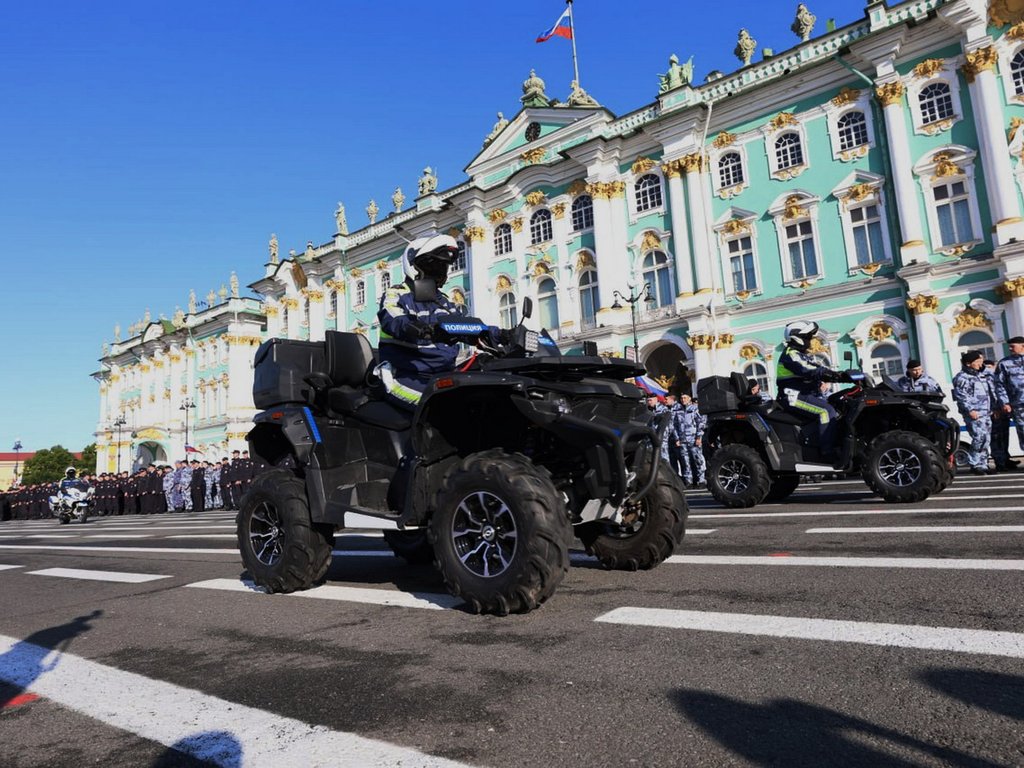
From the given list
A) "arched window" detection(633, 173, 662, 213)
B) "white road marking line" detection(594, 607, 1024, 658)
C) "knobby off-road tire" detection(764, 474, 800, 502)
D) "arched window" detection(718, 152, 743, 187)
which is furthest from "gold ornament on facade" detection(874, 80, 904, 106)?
"white road marking line" detection(594, 607, 1024, 658)

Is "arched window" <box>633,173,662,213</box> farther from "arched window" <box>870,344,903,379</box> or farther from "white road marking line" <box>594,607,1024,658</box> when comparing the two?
"white road marking line" <box>594,607,1024,658</box>

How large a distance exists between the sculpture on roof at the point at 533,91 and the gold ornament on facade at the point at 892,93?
15.5 metres

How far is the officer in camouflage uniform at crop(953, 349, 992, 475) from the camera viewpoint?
39.4 ft

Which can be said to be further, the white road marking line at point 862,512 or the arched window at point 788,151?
the arched window at point 788,151

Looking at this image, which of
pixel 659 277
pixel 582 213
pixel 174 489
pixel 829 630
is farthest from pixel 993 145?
pixel 174 489

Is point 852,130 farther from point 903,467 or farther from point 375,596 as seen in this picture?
point 375,596

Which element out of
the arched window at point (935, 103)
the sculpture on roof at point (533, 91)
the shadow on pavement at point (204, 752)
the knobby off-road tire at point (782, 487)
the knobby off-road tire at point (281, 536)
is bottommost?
the shadow on pavement at point (204, 752)

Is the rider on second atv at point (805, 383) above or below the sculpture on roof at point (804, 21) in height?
below

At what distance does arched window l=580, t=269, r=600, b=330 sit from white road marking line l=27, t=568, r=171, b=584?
24181mm

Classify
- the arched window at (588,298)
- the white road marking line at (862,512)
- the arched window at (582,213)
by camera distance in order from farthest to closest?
1. the arched window at (582,213)
2. the arched window at (588,298)
3. the white road marking line at (862,512)

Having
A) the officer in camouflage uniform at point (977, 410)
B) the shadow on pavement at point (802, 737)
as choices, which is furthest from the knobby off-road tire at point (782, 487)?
the shadow on pavement at point (802, 737)

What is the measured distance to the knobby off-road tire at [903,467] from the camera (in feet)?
24.1

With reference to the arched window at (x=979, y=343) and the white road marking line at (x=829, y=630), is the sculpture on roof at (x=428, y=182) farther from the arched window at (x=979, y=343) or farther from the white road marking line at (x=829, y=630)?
the white road marking line at (x=829, y=630)

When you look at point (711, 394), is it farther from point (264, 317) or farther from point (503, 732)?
point (264, 317)
